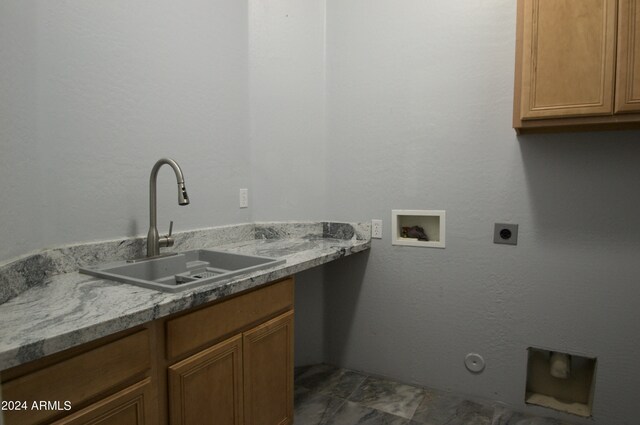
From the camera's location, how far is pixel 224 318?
1245mm

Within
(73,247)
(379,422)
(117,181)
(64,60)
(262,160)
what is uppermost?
(64,60)

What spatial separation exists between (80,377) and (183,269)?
2.53 feet

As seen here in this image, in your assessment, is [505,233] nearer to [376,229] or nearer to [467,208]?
[467,208]

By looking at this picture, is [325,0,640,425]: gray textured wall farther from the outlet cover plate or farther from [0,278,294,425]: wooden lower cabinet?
[0,278,294,425]: wooden lower cabinet

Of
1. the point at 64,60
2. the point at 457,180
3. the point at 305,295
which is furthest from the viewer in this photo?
the point at 305,295

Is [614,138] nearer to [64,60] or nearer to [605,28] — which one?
[605,28]

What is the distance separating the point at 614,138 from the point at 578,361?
108cm

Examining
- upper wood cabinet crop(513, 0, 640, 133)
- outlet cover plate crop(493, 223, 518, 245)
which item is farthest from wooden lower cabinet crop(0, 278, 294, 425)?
upper wood cabinet crop(513, 0, 640, 133)

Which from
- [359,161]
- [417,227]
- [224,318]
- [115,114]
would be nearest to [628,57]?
[417,227]

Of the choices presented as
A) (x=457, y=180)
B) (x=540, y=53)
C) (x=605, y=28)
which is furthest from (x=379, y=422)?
(x=605, y=28)

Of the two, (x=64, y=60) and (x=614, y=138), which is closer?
(x=64, y=60)

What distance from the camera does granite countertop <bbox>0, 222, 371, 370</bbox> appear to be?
79 cm

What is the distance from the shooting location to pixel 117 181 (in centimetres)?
150

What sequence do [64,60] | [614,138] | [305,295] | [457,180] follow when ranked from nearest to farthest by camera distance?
[64,60], [614,138], [457,180], [305,295]
